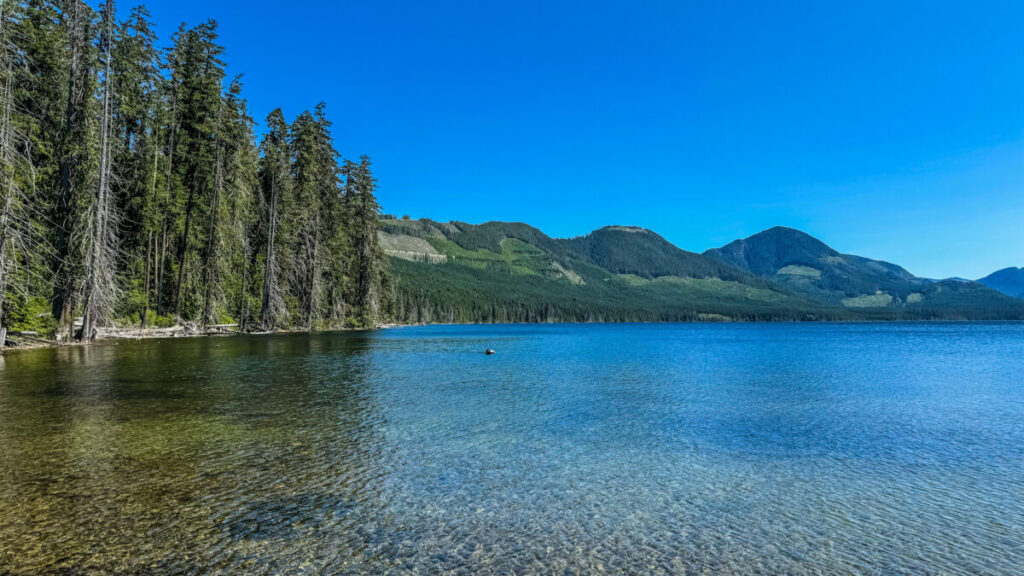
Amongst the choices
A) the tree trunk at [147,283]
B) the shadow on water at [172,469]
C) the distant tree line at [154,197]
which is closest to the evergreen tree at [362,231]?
the distant tree line at [154,197]

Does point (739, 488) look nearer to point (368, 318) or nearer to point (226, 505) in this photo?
point (226, 505)

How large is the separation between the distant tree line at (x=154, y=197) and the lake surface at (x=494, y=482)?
1501 centimetres

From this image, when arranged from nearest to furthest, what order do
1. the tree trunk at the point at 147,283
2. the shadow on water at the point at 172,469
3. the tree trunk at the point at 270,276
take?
the shadow on water at the point at 172,469 < the tree trunk at the point at 147,283 < the tree trunk at the point at 270,276

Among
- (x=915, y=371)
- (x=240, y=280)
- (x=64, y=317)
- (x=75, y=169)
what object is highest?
(x=75, y=169)

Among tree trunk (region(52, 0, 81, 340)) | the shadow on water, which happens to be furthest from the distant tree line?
the shadow on water

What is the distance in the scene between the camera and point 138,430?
11.6 meters

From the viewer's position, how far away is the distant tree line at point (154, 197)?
29.7 m

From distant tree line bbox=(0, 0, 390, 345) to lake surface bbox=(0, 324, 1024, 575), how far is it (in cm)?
1501

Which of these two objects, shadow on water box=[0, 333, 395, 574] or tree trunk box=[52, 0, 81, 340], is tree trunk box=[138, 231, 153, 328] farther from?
shadow on water box=[0, 333, 395, 574]

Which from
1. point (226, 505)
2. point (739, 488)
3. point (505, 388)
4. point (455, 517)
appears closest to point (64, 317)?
point (505, 388)

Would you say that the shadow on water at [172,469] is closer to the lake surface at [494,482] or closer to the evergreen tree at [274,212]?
the lake surface at [494,482]

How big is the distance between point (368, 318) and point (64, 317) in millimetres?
44355

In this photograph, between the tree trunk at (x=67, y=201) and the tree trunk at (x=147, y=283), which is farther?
the tree trunk at (x=147, y=283)

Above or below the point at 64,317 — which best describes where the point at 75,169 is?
above
